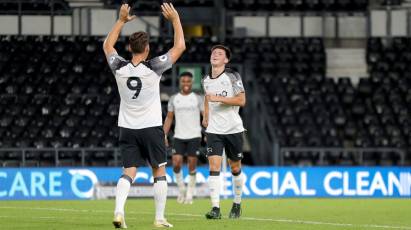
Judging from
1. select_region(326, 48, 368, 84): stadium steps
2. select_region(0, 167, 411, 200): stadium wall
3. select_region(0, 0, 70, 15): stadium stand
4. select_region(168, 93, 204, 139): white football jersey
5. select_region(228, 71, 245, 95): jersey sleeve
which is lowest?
select_region(0, 167, 411, 200): stadium wall

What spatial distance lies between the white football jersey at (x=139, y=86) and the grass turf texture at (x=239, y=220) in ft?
A: 3.98

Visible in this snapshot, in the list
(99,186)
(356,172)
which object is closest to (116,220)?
(99,186)

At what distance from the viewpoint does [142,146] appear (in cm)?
1284

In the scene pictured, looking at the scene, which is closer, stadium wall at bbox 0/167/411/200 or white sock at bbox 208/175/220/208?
white sock at bbox 208/175/220/208

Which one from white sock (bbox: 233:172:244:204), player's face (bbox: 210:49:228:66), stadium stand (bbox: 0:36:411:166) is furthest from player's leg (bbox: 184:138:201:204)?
player's face (bbox: 210:49:228:66)

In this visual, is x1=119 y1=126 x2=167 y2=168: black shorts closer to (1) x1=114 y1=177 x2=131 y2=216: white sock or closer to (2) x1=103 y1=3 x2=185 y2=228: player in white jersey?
(2) x1=103 y1=3 x2=185 y2=228: player in white jersey

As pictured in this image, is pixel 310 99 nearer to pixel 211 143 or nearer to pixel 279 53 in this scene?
pixel 279 53

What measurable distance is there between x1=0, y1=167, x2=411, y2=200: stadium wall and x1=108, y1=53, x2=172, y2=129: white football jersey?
40.0ft

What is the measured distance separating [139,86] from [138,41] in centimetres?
54

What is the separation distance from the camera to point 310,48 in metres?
34.0

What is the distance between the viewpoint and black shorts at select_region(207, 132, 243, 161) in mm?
15680

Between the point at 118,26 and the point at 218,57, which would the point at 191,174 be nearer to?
the point at 218,57

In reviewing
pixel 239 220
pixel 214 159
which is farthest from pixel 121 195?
pixel 214 159

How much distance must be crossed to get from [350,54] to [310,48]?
5.40 feet
